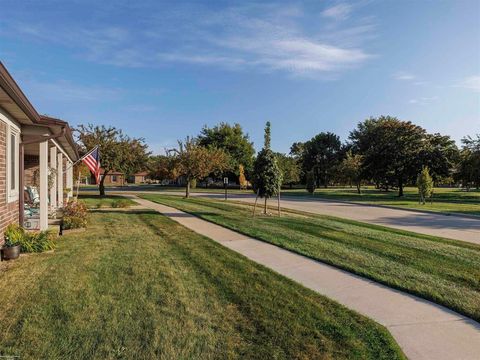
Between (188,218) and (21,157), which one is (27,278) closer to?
(21,157)

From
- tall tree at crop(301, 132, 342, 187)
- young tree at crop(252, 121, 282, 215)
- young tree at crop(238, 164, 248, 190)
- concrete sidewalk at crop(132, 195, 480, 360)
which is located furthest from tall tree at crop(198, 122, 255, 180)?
concrete sidewalk at crop(132, 195, 480, 360)

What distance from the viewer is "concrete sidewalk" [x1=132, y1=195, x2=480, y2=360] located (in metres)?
3.53

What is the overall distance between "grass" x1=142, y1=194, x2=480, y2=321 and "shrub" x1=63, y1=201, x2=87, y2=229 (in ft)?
13.8

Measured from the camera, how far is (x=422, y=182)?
84.6 feet

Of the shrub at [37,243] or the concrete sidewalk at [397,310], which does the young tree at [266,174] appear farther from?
the shrub at [37,243]

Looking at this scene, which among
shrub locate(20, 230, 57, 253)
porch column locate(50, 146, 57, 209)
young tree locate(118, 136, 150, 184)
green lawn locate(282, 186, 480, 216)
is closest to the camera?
shrub locate(20, 230, 57, 253)

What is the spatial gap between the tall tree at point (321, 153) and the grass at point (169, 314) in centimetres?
6414

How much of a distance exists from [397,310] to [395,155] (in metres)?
35.3

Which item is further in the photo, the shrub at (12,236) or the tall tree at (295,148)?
the tall tree at (295,148)

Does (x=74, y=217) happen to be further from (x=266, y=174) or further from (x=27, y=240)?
(x=266, y=174)

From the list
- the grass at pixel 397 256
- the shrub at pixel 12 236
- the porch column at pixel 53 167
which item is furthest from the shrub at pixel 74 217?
the grass at pixel 397 256

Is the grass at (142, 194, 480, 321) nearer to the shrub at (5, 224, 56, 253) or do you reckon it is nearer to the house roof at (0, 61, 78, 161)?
the shrub at (5, 224, 56, 253)

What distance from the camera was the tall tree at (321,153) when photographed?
69125 mm

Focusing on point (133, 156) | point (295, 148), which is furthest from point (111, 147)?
point (295, 148)
